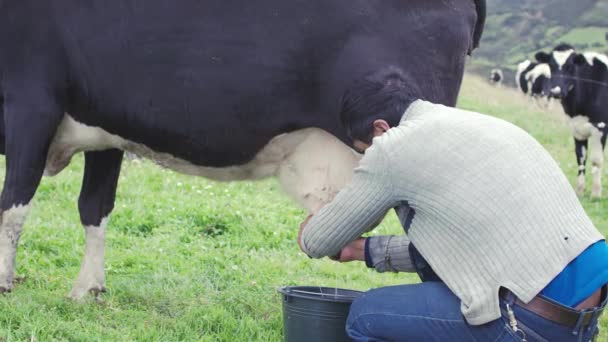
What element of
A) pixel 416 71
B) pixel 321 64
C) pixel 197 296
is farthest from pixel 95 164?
pixel 416 71

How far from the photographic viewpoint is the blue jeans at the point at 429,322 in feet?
9.89

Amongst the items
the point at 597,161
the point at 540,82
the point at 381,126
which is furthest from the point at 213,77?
the point at 540,82

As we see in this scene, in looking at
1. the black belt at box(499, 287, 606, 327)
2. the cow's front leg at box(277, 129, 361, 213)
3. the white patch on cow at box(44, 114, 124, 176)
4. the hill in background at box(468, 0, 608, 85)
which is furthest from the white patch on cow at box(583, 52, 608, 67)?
the hill in background at box(468, 0, 608, 85)

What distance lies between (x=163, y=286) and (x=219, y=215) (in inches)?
72.7

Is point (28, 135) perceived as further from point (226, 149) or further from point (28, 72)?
point (226, 149)

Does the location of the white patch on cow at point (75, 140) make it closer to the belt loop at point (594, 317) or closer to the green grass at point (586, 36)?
the belt loop at point (594, 317)

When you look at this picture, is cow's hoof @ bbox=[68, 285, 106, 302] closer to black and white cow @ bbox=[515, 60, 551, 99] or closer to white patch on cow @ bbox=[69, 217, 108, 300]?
white patch on cow @ bbox=[69, 217, 108, 300]

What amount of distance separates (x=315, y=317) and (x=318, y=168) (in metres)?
0.97

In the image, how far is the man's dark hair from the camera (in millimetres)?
4055

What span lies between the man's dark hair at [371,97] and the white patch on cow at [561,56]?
8799 millimetres

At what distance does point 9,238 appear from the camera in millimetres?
4629

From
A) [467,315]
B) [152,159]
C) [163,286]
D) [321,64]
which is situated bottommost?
[163,286]

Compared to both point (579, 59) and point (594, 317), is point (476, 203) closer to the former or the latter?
point (594, 317)

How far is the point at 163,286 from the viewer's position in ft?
16.7
